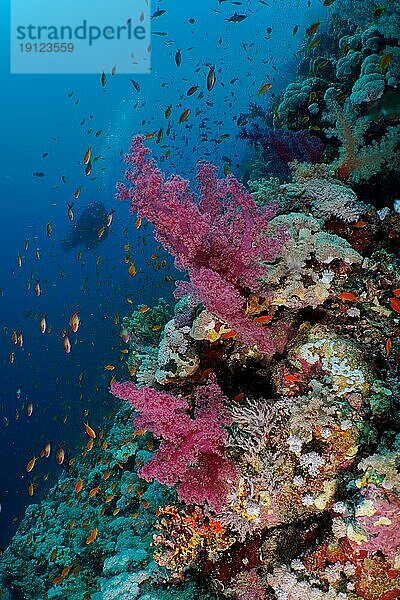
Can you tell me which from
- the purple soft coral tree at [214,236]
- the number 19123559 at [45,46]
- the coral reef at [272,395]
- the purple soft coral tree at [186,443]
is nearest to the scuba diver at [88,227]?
the coral reef at [272,395]

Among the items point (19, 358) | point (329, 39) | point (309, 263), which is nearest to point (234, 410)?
point (309, 263)

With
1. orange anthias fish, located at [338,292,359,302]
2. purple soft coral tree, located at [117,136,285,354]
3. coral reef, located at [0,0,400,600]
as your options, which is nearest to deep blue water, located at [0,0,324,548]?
coral reef, located at [0,0,400,600]

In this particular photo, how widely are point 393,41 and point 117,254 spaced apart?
53581mm

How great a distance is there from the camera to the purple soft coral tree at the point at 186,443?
10.9 feet

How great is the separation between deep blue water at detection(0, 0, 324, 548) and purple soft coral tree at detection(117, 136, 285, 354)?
40.7ft

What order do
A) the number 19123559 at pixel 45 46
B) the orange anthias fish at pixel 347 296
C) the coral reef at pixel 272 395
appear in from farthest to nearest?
the number 19123559 at pixel 45 46 < the orange anthias fish at pixel 347 296 < the coral reef at pixel 272 395

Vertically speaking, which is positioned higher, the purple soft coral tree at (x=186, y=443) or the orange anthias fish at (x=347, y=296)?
the orange anthias fish at (x=347, y=296)

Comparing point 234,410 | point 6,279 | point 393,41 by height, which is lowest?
point 6,279

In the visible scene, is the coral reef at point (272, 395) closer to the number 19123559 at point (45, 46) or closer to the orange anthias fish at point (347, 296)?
the orange anthias fish at point (347, 296)

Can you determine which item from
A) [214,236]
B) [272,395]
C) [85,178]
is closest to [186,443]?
[272,395]

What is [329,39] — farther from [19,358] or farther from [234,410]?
[19,358]

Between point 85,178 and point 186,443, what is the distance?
77968mm

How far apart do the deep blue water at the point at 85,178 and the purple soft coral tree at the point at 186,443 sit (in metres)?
11.9

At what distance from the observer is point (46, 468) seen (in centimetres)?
1773
